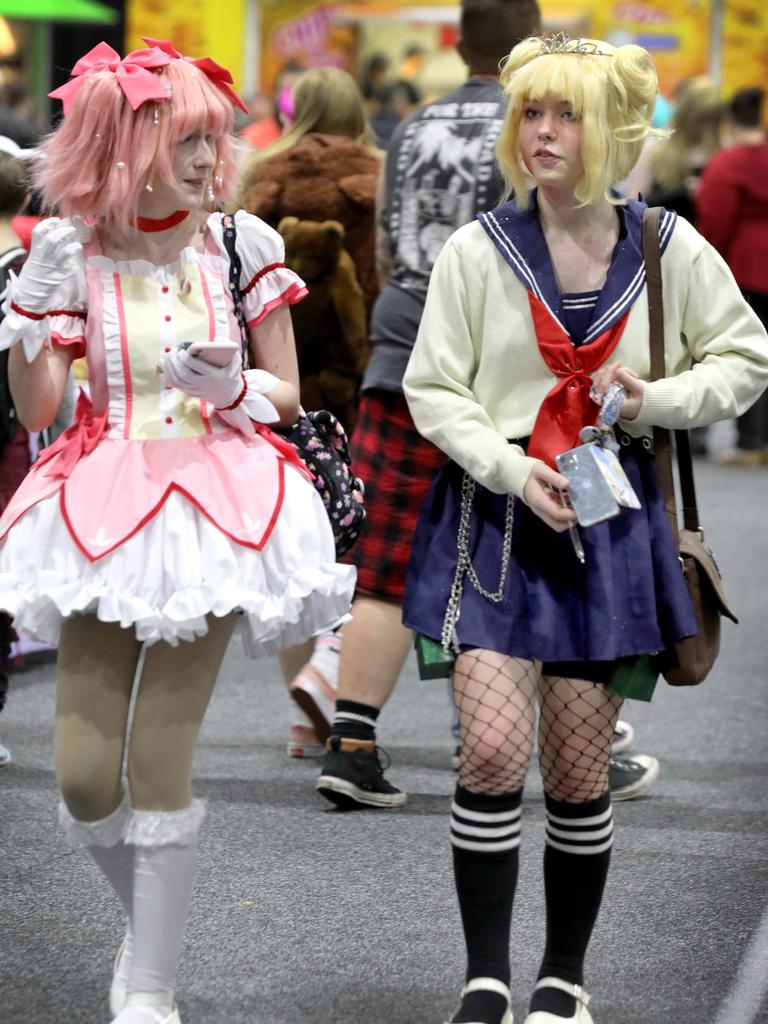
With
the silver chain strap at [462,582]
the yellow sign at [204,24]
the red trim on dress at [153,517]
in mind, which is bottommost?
the yellow sign at [204,24]

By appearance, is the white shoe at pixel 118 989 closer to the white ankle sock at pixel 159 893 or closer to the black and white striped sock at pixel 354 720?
the white ankle sock at pixel 159 893

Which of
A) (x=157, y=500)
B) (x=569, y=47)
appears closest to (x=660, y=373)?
(x=569, y=47)

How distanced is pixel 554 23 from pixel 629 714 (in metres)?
11.0

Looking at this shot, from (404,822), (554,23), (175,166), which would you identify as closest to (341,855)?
(404,822)

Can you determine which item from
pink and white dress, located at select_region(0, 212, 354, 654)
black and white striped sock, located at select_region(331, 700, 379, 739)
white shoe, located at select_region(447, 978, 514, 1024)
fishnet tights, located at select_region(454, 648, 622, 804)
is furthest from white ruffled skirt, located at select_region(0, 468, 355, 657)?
black and white striped sock, located at select_region(331, 700, 379, 739)

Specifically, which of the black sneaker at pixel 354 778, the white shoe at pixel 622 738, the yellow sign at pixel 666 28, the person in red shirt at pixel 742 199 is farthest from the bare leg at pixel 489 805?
the yellow sign at pixel 666 28

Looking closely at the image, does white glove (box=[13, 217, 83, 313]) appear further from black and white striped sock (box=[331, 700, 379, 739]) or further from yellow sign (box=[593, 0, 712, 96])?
yellow sign (box=[593, 0, 712, 96])

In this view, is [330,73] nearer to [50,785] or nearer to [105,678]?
[50,785]

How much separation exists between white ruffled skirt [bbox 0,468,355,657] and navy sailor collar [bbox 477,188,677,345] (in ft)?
1.68

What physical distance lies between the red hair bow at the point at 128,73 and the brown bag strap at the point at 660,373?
0.76 meters

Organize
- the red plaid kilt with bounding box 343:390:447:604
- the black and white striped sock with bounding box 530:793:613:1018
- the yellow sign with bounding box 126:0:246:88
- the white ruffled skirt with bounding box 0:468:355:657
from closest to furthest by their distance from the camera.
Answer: the white ruffled skirt with bounding box 0:468:355:657
the black and white striped sock with bounding box 530:793:613:1018
the red plaid kilt with bounding box 343:390:447:604
the yellow sign with bounding box 126:0:246:88

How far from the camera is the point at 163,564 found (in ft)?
7.79

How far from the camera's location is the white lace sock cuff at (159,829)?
244 cm

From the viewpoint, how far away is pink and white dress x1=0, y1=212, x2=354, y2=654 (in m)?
2.36
